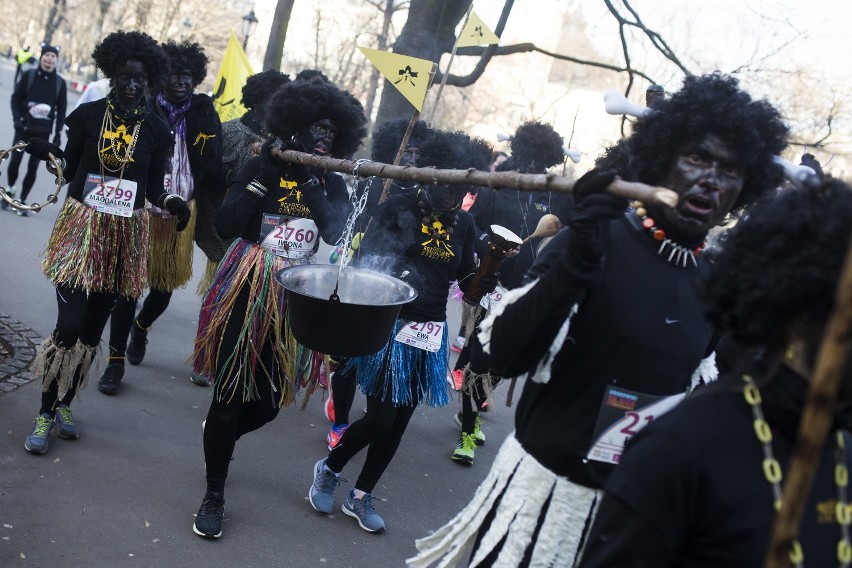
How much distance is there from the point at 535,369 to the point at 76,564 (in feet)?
7.61

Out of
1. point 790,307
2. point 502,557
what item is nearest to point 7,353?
point 502,557

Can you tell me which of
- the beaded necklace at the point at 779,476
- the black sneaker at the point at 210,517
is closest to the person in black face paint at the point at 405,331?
the black sneaker at the point at 210,517

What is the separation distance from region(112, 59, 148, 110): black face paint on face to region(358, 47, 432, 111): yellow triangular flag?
1.24 m

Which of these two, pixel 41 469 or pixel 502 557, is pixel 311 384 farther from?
pixel 502 557

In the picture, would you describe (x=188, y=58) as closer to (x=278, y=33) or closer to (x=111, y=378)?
(x=111, y=378)

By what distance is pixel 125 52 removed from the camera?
448 centimetres

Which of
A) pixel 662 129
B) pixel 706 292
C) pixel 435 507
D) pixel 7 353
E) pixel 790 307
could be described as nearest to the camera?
pixel 790 307

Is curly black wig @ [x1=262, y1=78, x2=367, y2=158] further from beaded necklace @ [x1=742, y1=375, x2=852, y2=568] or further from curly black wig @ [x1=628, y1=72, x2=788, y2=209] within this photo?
beaded necklace @ [x1=742, y1=375, x2=852, y2=568]

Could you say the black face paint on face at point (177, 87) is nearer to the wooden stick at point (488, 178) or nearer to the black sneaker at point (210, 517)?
the wooden stick at point (488, 178)

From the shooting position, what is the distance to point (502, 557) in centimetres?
223

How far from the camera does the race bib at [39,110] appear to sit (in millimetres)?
9969

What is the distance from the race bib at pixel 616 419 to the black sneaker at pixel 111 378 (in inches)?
160

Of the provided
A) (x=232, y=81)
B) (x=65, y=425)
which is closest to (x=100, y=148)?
(x=65, y=425)

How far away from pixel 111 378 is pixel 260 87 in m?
2.40
